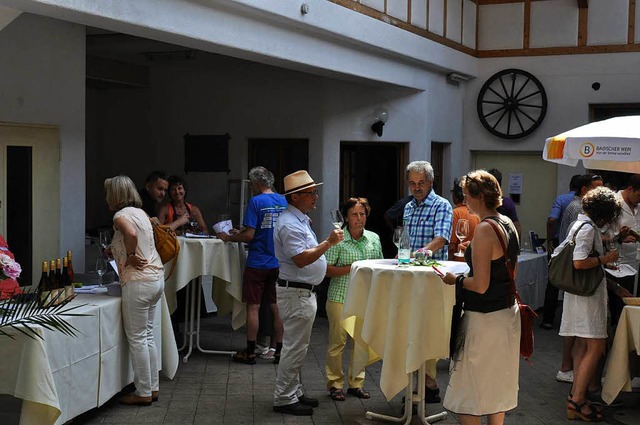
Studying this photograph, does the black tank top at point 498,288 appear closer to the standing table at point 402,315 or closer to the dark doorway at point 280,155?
the standing table at point 402,315

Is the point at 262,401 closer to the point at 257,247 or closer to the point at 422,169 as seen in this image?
the point at 257,247

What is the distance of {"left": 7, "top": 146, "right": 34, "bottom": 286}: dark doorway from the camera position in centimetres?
798

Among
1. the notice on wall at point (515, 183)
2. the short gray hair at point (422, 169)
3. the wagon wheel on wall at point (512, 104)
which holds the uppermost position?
the wagon wheel on wall at point (512, 104)

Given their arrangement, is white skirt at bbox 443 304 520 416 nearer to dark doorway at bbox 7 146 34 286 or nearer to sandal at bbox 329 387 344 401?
sandal at bbox 329 387 344 401

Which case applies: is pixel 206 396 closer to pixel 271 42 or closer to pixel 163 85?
pixel 271 42

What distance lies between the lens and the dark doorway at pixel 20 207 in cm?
798

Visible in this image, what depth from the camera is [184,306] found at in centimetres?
894

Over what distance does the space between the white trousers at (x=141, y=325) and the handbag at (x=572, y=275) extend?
9.39ft

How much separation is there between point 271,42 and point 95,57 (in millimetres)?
3326

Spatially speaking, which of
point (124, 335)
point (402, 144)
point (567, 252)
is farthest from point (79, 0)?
point (402, 144)

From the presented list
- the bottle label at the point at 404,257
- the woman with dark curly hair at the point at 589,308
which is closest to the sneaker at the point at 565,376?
the woman with dark curly hair at the point at 589,308

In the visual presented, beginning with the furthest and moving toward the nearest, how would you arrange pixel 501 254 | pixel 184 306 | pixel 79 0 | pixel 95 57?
pixel 95 57
pixel 184 306
pixel 79 0
pixel 501 254

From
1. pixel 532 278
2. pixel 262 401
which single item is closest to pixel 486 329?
pixel 262 401

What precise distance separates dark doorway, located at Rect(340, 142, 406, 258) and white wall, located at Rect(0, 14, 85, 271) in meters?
4.69
